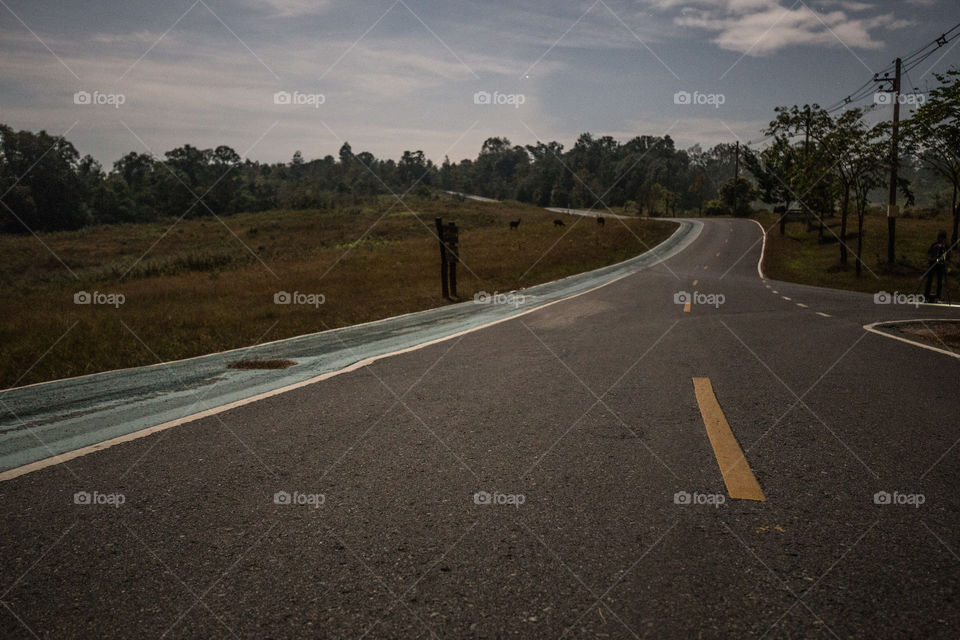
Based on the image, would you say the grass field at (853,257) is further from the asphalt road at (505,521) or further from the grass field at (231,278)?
the asphalt road at (505,521)

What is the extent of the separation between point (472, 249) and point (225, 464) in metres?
35.4

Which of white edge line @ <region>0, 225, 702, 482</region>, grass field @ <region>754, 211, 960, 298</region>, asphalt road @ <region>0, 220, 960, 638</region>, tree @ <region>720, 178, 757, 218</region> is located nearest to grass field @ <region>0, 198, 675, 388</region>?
white edge line @ <region>0, 225, 702, 482</region>

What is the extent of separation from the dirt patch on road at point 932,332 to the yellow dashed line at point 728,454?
5171mm

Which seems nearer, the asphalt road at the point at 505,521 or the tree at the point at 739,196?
the asphalt road at the point at 505,521

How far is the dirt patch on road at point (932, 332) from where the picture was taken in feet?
27.0

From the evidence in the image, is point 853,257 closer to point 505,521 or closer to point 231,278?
point 231,278

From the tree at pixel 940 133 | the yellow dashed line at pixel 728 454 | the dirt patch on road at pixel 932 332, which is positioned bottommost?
the dirt patch on road at pixel 932 332

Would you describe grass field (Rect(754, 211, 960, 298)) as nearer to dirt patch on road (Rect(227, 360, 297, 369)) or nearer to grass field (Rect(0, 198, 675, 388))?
grass field (Rect(0, 198, 675, 388))

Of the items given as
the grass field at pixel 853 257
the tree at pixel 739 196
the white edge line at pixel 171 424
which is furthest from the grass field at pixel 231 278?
the tree at pixel 739 196

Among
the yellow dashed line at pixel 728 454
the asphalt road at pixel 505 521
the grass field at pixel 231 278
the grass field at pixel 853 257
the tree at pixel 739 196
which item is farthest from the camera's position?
the tree at pixel 739 196

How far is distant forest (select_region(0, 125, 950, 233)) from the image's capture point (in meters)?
69.8

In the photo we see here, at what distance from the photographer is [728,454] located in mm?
3697

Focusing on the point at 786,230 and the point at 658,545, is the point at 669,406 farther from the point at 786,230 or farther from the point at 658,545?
the point at 786,230

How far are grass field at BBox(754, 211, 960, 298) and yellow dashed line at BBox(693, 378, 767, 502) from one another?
24.9m
